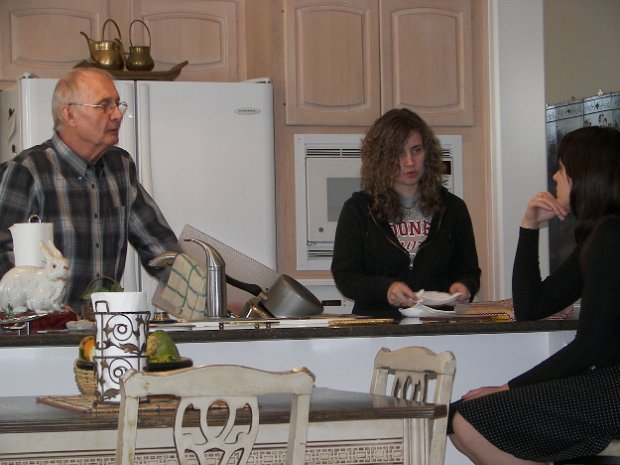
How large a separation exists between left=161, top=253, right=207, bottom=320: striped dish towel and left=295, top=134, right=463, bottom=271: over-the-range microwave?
61.7 inches

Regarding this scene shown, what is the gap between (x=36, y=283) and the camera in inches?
98.5

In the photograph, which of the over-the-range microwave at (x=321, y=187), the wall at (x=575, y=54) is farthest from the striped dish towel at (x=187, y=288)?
the wall at (x=575, y=54)

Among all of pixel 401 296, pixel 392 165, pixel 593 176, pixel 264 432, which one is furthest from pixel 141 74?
pixel 264 432

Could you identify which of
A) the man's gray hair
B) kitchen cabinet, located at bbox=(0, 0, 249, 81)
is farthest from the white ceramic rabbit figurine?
kitchen cabinet, located at bbox=(0, 0, 249, 81)

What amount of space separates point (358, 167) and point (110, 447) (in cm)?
285

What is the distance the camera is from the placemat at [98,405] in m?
1.71

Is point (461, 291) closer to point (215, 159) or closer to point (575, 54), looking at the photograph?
point (215, 159)

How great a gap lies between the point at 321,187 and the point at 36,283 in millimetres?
2080

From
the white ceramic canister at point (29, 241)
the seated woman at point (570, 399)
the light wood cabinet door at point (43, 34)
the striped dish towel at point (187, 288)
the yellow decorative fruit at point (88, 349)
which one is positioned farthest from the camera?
the light wood cabinet door at point (43, 34)

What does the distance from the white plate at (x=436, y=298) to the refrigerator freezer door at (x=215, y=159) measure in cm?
145

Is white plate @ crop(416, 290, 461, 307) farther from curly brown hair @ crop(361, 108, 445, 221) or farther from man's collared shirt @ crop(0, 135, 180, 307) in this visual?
man's collared shirt @ crop(0, 135, 180, 307)

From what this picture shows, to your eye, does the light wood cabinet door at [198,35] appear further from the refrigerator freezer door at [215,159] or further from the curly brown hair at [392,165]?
the curly brown hair at [392,165]

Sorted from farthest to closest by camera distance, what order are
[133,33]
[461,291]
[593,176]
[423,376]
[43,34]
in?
[133,33] < [43,34] < [461,291] < [593,176] < [423,376]

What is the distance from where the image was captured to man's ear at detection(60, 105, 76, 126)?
3209mm
